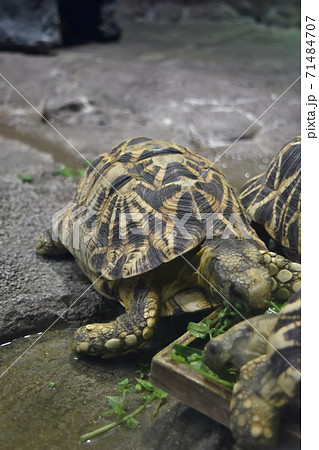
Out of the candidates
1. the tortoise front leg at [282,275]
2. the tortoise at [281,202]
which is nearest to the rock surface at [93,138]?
the tortoise front leg at [282,275]

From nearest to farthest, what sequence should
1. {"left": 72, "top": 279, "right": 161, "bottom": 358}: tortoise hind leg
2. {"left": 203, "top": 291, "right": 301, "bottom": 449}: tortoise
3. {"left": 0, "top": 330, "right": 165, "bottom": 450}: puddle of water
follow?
1. {"left": 203, "top": 291, "right": 301, "bottom": 449}: tortoise
2. {"left": 0, "top": 330, "right": 165, "bottom": 450}: puddle of water
3. {"left": 72, "top": 279, "right": 161, "bottom": 358}: tortoise hind leg

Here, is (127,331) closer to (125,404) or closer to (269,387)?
(125,404)

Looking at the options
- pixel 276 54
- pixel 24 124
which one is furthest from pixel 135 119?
pixel 276 54

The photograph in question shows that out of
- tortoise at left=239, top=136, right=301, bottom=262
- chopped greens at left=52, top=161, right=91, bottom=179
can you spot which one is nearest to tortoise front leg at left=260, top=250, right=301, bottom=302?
tortoise at left=239, top=136, right=301, bottom=262

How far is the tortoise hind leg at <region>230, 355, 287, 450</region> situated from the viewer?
66.0 inches

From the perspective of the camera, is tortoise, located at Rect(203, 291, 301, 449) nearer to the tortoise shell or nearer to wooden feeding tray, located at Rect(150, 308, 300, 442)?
wooden feeding tray, located at Rect(150, 308, 300, 442)

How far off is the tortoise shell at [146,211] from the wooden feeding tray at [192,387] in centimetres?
48

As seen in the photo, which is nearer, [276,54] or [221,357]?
[221,357]

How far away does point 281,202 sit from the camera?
9.46 ft

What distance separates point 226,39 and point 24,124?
4.84 m

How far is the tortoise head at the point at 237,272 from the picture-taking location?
6.73ft

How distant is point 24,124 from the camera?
19.0 feet
